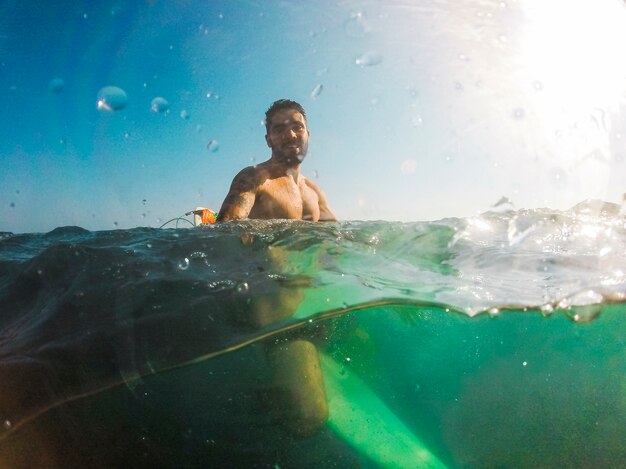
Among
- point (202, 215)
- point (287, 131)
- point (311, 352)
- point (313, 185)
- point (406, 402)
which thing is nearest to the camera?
point (311, 352)

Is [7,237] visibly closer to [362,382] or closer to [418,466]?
[362,382]

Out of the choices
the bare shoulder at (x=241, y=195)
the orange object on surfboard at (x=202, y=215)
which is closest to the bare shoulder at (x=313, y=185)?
the bare shoulder at (x=241, y=195)

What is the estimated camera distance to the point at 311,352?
417cm

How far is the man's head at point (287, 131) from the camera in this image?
6320 mm

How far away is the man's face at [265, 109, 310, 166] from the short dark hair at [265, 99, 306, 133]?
0.18 feet

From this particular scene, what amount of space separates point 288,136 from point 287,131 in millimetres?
84

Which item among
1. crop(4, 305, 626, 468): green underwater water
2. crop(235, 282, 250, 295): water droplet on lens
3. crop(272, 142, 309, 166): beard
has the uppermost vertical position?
crop(272, 142, 309, 166): beard

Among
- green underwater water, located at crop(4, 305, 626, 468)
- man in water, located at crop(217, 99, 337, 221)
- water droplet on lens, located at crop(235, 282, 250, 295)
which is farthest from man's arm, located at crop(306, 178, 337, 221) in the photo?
water droplet on lens, located at crop(235, 282, 250, 295)

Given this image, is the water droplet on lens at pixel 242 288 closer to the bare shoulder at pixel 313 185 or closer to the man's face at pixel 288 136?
the man's face at pixel 288 136

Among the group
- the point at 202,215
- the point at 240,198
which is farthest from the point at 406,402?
the point at 202,215

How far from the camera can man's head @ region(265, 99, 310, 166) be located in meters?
6.32

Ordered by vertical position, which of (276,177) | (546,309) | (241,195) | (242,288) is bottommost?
(546,309)

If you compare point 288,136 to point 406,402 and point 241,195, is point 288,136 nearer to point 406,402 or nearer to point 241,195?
point 241,195

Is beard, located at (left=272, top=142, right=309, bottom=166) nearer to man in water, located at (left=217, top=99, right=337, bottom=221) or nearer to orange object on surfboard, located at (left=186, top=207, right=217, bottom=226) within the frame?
man in water, located at (left=217, top=99, right=337, bottom=221)
